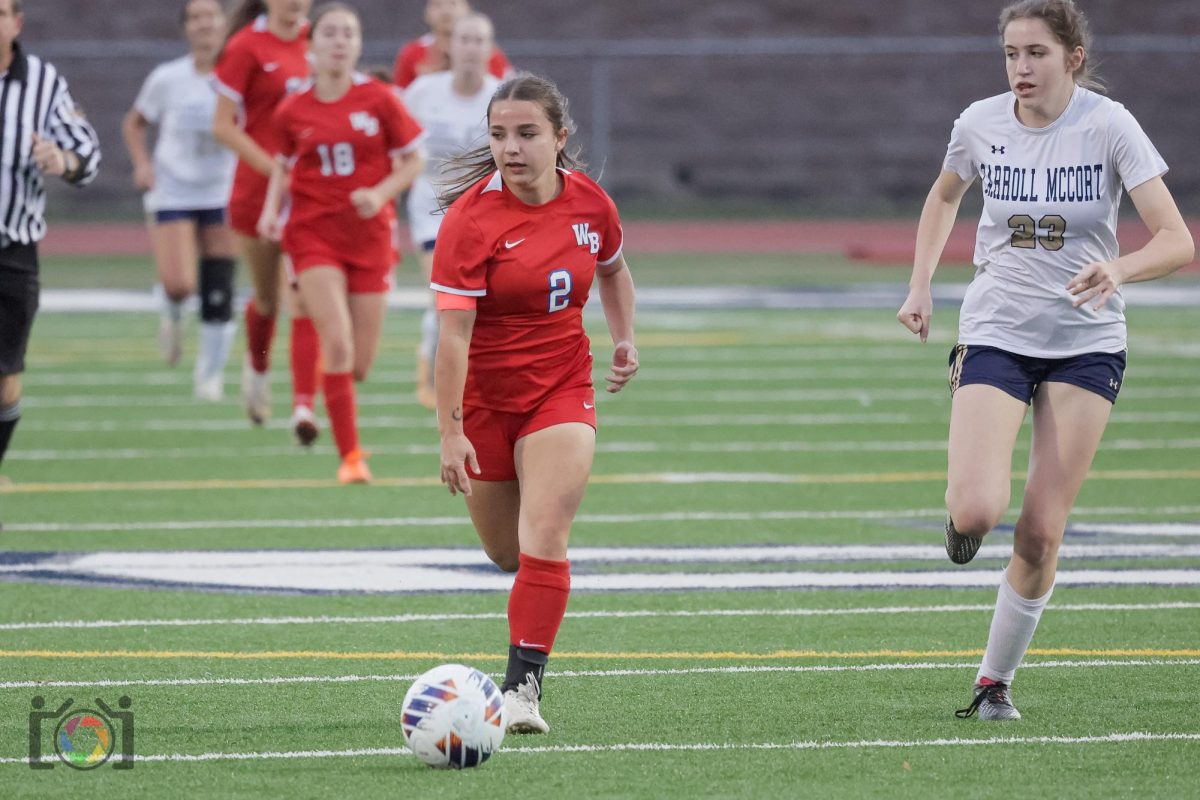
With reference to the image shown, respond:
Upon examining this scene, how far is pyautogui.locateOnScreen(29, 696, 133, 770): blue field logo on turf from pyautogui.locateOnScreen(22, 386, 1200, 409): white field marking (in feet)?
29.1

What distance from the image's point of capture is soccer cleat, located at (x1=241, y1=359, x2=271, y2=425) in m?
12.7

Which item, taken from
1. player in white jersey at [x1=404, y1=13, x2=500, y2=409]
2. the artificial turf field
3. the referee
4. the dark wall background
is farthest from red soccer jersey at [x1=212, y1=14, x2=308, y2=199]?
the dark wall background

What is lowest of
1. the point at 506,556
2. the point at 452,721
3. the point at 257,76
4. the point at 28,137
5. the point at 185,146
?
the point at 452,721

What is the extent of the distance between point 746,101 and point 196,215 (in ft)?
54.3

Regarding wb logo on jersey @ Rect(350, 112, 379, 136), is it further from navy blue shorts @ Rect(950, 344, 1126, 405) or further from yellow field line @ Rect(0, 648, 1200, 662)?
navy blue shorts @ Rect(950, 344, 1126, 405)

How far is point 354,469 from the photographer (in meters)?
10.7

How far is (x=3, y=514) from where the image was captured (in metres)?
9.73

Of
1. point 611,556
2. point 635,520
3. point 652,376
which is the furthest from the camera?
point 652,376

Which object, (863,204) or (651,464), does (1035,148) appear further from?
(863,204)

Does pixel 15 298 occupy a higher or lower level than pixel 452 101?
lower

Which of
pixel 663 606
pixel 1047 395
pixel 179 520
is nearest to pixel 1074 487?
pixel 1047 395

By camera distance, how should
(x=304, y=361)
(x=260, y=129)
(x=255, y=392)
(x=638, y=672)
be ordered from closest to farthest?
(x=638, y=672) → (x=304, y=361) → (x=260, y=129) → (x=255, y=392)

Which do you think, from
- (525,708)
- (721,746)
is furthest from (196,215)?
(721,746)

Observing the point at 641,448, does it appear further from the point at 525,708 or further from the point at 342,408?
the point at 525,708
